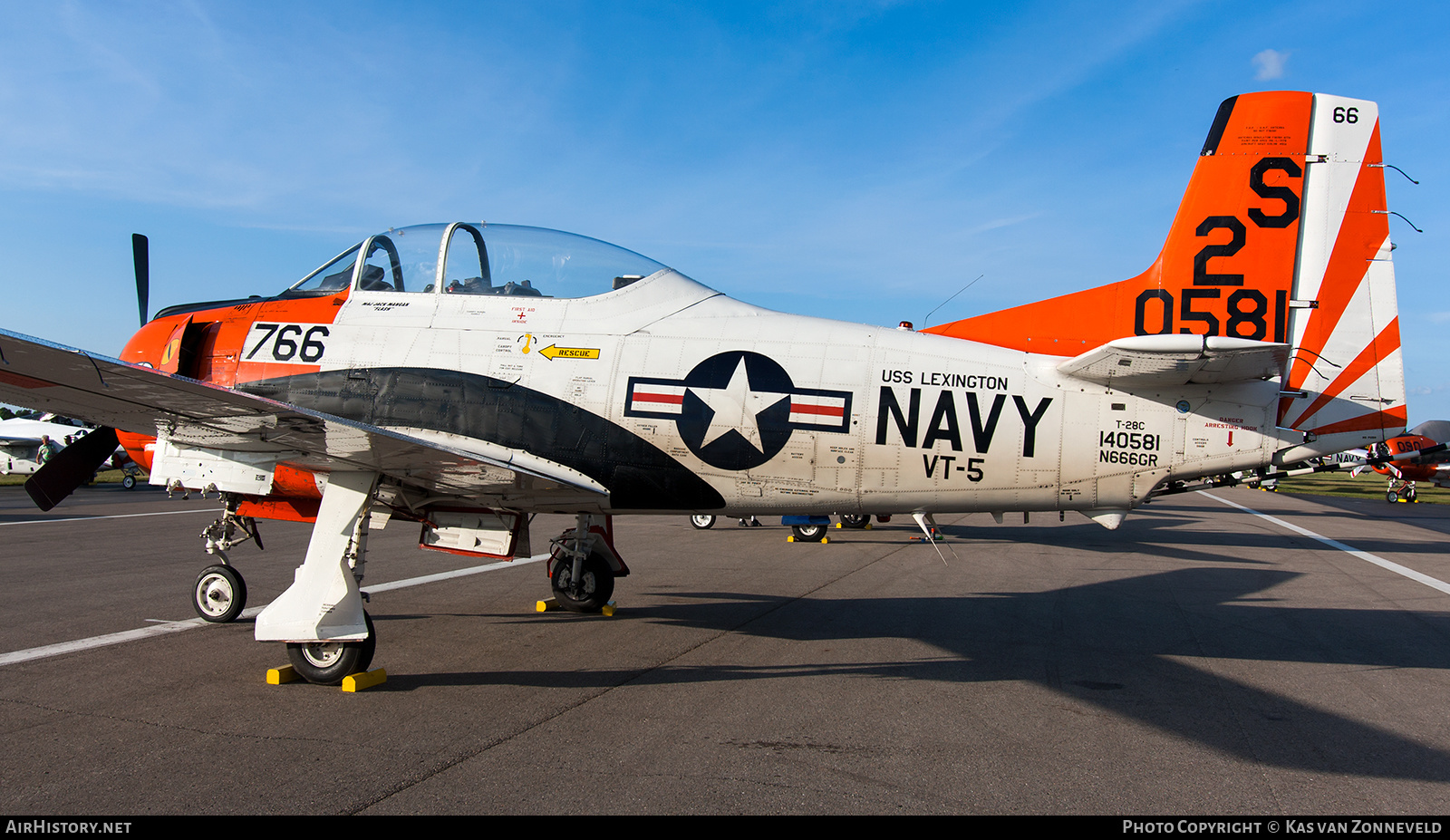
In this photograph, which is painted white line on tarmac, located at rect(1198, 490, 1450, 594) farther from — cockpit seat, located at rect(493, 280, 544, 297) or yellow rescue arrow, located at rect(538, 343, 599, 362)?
cockpit seat, located at rect(493, 280, 544, 297)

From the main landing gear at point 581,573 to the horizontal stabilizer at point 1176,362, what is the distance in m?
4.80

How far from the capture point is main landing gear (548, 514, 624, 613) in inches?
313

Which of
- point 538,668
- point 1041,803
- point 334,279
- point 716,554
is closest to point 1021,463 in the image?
point 1041,803

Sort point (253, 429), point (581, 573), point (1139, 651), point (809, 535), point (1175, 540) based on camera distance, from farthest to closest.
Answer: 1. point (1175, 540)
2. point (809, 535)
3. point (581, 573)
4. point (1139, 651)
5. point (253, 429)

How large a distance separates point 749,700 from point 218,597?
16.9ft

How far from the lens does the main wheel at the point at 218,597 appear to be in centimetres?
713

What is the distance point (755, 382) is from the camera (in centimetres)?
585

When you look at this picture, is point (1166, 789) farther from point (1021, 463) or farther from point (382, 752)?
point (382, 752)

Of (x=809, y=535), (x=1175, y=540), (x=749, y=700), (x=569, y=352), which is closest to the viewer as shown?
(x=749, y=700)

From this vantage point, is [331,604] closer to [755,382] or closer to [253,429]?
[253,429]

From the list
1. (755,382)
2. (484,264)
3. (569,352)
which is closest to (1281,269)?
(755,382)

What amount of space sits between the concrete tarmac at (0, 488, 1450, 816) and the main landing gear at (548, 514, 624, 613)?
1.25 feet

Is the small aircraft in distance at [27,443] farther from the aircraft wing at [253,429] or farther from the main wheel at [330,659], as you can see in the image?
the main wheel at [330,659]

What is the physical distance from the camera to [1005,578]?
11047mm
